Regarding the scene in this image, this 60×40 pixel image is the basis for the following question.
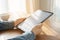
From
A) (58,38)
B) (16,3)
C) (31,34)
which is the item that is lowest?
(58,38)

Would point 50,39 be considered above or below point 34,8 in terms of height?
below

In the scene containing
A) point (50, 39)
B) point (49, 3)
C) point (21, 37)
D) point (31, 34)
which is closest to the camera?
point (21, 37)

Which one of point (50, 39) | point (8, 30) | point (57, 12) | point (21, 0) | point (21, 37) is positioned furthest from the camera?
point (21, 0)

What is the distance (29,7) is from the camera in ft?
9.98

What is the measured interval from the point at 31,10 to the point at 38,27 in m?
1.21

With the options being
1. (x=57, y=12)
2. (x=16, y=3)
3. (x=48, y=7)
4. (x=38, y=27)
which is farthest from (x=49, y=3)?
(x=38, y=27)

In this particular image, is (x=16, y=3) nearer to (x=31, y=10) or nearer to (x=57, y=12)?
(x=31, y=10)

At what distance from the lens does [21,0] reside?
A: 2.94m

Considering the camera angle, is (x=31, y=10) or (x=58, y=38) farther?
(x=31, y=10)

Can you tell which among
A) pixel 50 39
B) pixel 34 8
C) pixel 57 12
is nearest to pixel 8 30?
pixel 50 39

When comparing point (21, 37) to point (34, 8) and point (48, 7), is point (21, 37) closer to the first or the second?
point (48, 7)

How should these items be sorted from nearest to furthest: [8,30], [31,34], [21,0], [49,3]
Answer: [31,34] < [8,30] < [49,3] < [21,0]

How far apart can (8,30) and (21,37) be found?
55 cm

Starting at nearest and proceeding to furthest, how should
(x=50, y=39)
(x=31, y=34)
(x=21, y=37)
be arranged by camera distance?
(x=21, y=37)
(x=31, y=34)
(x=50, y=39)
